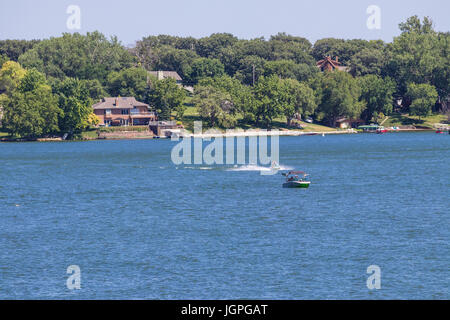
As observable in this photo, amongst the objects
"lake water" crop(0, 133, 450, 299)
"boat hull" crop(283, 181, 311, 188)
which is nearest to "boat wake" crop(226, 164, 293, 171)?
"lake water" crop(0, 133, 450, 299)

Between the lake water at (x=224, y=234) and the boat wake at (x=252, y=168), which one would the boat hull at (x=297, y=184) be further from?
the boat wake at (x=252, y=168)

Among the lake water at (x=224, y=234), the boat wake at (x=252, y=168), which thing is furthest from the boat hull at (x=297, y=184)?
the boat wake at (x=252, y=168)

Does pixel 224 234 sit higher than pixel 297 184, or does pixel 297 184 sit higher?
pixel 297 184

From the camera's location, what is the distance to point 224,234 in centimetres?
6194

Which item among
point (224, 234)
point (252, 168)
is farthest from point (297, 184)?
point (252, 168)

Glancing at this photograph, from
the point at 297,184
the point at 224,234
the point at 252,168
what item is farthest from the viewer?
the point at 252,168

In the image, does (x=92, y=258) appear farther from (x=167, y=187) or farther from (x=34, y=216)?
(x=167, y=187)

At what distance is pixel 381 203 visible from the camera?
8175 cm

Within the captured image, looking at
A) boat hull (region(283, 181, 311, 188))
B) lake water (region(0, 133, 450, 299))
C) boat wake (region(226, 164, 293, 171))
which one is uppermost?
boat hull (region(283, 181, 311, 188))

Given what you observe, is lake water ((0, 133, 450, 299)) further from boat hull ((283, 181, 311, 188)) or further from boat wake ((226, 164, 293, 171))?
boat wake ((226, 164, 293, 171))

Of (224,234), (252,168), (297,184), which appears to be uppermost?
(297,184)

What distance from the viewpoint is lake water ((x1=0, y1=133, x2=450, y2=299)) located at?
45094mm

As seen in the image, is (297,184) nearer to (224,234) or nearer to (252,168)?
(224,234)

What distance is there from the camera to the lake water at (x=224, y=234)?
45.1 meters
